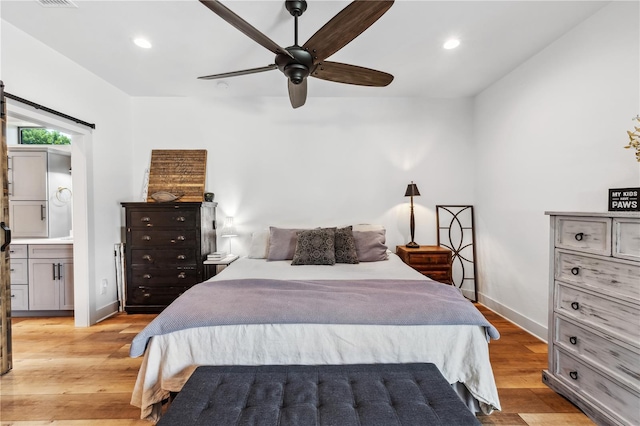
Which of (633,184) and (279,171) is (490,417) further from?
(279,171)

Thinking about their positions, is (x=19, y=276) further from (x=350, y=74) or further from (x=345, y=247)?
(x=350, y=74)

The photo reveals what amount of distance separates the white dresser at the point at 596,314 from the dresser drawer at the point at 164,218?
342cm

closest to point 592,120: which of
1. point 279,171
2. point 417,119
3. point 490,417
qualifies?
point 417,119

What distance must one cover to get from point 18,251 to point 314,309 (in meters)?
3.71

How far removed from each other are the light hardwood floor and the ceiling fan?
228 cm

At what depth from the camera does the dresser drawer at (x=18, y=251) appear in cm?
321

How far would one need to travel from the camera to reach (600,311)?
1639 millimetres

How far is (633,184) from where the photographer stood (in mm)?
1928

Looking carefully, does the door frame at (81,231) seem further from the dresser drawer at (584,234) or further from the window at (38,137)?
the dresser drawer at (584,234)

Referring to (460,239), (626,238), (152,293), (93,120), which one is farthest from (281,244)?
(626,238)

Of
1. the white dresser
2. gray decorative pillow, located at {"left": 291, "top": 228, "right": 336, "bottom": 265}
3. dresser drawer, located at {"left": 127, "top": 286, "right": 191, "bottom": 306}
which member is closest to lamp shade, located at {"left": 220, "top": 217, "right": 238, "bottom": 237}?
dresser drawer, located at {"left": 127, "top": 286, "right": 191, "bottom": 306}

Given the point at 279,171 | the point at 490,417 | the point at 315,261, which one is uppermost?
the point at 279,171


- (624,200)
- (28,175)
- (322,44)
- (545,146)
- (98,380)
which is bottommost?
(98,380)

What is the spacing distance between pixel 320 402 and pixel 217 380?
1.64ft
